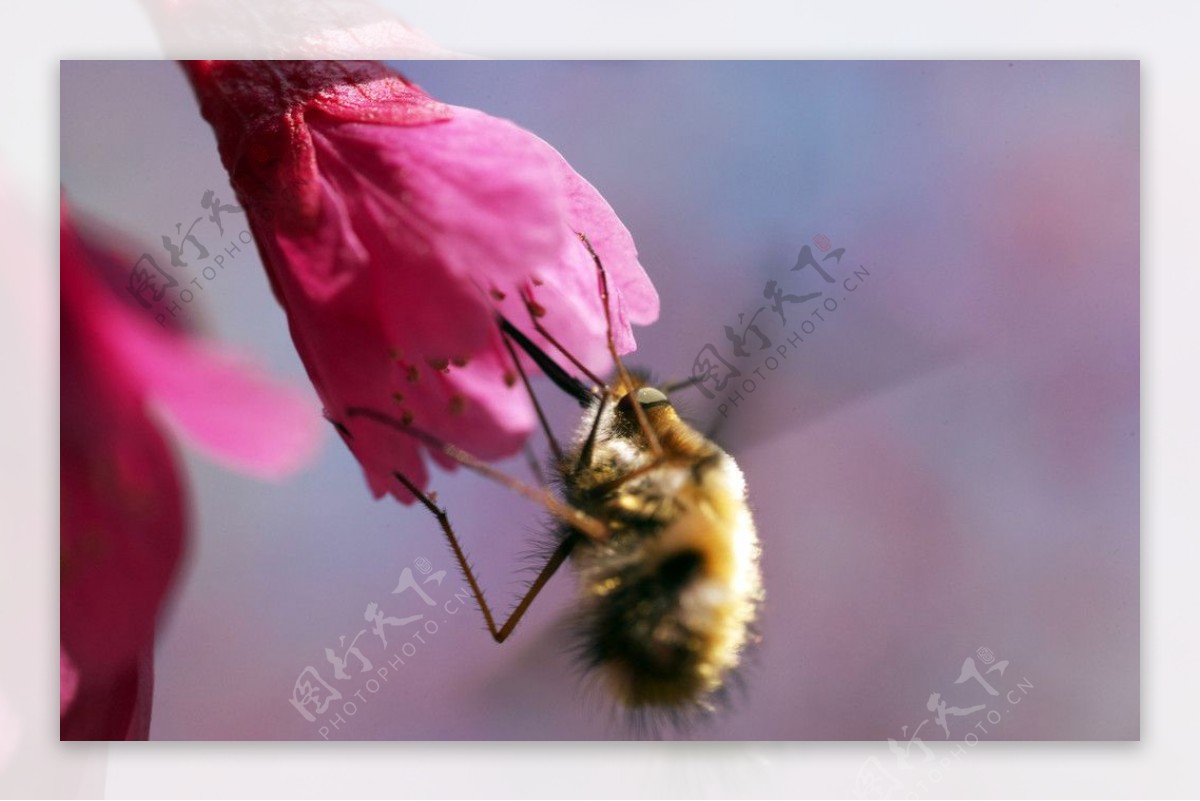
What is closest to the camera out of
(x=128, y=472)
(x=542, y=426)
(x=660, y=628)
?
(x=660, y=628)

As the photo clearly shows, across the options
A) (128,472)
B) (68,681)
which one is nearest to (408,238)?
(128,472)

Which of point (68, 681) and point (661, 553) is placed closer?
point (661, 553)

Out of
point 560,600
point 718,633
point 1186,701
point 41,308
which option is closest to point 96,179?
point 41,308

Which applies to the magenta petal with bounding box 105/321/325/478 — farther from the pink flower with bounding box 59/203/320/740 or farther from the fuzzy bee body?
the fuzzy bee body
